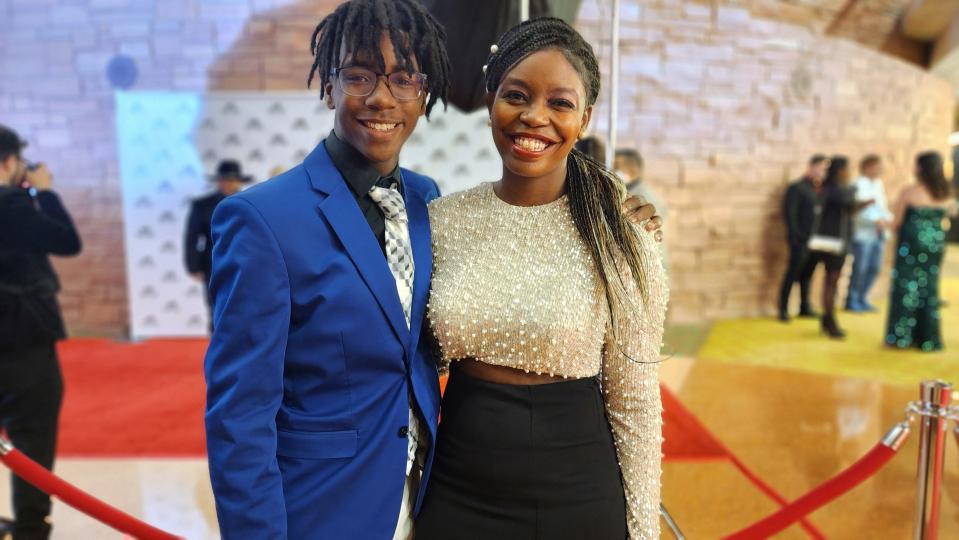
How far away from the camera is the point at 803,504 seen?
195 cm

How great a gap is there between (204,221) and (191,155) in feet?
5.00

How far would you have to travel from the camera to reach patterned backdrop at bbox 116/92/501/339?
6.60 metres

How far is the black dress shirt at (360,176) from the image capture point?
1384 mm

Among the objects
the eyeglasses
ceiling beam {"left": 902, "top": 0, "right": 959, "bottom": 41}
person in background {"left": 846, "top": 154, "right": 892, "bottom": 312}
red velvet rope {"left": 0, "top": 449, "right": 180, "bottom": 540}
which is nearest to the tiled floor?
red velvet rope {"left": 0, "top": 449, "right": 180, "bottom": 540}

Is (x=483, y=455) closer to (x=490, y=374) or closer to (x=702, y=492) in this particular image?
(x=490, y=374)

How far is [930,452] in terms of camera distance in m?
1.99

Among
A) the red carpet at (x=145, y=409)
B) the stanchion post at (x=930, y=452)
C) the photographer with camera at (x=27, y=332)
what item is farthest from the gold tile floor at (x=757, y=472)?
the stanchion post at (x=930, y=452)

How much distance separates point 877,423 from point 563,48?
4.33 m

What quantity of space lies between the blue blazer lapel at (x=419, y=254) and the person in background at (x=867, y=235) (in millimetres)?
7893

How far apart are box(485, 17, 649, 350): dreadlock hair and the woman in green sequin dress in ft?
19.7

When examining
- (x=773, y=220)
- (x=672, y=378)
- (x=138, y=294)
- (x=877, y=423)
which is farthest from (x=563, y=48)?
(x=773, y=220)

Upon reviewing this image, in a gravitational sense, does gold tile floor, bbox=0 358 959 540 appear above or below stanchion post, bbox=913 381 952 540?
below

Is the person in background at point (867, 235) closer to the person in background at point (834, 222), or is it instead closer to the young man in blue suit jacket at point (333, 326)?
the person in background at point (834, 222)

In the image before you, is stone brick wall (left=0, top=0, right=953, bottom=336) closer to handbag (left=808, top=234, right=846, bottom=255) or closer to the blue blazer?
handbag (left=808, top=234, right=846, bottom=255)
